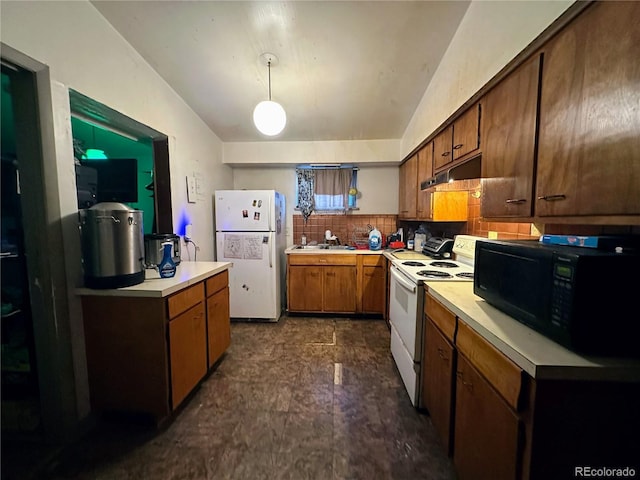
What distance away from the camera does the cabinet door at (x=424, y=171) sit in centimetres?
234

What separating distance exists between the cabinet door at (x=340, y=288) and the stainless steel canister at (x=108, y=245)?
2.14m

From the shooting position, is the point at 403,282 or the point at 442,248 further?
the point at 442,248

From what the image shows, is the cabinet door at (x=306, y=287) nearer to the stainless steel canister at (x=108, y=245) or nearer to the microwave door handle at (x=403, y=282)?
the microwave door handle at (x=403, y=282)

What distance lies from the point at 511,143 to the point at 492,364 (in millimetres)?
989

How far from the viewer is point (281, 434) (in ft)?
4.95

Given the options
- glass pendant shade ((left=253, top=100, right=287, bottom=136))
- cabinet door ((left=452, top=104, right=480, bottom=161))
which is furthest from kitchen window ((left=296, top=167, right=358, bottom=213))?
cabinet door ((left=452, top=104, right=480, bottom=161))

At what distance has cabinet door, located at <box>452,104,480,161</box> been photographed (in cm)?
152

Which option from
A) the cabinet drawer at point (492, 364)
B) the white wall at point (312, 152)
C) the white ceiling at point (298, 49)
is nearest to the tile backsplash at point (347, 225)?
the white wall at point (312, 152)

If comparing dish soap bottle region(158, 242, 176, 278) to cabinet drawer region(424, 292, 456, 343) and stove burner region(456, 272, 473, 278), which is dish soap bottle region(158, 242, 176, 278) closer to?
cabinet drawer region(424, 292, 456, 343)

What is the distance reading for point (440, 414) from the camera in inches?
54.1

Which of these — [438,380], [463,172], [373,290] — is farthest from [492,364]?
[373,290]

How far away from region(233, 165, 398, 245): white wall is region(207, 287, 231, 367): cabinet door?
177 cm

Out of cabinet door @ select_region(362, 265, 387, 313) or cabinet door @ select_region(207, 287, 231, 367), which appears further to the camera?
cabinet door @ select_region(362, 265, 387, 313)

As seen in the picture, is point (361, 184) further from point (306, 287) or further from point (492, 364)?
point (492, 364)
